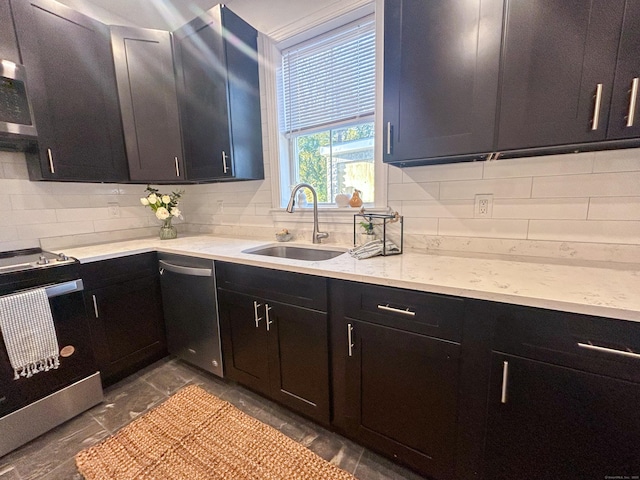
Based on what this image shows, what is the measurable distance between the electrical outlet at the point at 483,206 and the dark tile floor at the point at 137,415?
132cm

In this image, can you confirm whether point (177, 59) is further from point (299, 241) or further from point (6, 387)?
point (6, 387)

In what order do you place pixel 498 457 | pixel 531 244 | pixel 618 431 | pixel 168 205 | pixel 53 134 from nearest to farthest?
pixel 618 431 → pixel 498 457 → pixel 531 244 → pixel 53 134 → pixel 168 205

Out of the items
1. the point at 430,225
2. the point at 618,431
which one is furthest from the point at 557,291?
the point at 430,225

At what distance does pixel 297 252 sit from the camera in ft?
6.57

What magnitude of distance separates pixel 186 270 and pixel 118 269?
18.1 inches

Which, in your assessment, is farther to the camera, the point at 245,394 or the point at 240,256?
the point at 245,394

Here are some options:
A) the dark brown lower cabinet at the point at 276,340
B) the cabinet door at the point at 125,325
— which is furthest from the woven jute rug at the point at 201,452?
the cabinet door at the point at 125,325

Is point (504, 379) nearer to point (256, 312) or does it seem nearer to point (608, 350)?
point (608, 350)

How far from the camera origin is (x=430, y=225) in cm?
160

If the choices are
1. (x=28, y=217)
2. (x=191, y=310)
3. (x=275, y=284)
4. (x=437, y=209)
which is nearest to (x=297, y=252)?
(x=275, y=284)

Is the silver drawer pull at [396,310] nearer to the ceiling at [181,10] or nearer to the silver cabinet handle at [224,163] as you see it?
the silver cabinet handle at [224,163]

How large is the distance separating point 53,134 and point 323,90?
180cm

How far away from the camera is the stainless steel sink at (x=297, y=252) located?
6.03 ft

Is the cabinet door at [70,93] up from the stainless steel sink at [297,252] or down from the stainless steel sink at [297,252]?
up
